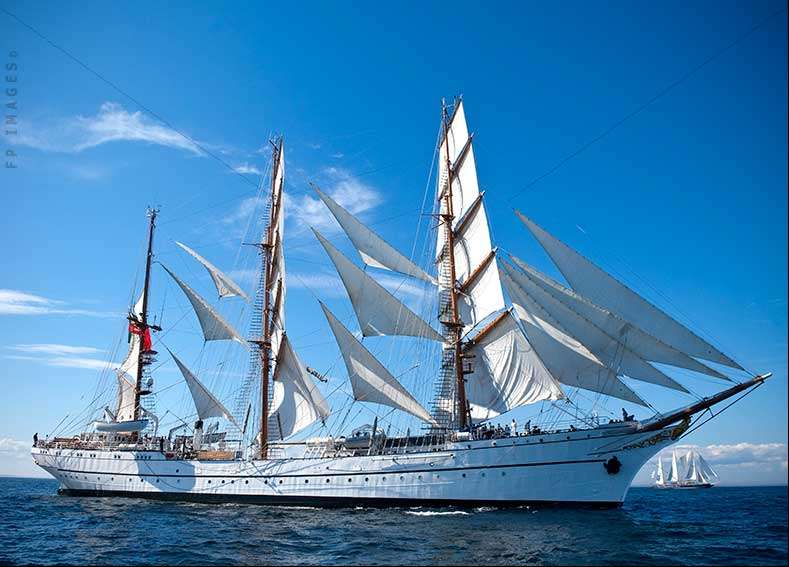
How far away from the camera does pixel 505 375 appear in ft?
107

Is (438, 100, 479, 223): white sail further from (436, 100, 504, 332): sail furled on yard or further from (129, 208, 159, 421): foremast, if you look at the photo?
(129, 208, 159, 421): foremast

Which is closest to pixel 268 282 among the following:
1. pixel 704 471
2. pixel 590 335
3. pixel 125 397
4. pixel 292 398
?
pixel 292 398

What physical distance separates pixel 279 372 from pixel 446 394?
12297mm

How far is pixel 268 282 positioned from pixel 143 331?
44.9 ft

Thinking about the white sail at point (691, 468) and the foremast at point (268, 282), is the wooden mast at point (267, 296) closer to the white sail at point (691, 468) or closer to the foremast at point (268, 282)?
the foremast at point (268, 282)

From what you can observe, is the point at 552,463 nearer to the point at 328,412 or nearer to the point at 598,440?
the point at 598,440

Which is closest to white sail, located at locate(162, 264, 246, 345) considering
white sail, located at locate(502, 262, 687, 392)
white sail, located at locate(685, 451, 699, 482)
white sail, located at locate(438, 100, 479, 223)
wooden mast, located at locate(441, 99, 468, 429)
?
wooden mast, located at locate(441, 99, 468, 429)

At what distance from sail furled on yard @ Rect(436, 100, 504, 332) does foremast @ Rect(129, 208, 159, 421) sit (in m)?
26.6

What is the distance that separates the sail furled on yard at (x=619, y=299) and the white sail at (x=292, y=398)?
18291 millimetres

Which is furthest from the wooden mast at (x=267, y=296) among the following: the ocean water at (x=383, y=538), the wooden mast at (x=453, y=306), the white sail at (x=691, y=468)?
the white sail at (x=691, y=468)

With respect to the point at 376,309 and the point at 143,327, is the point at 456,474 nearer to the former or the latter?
the point at 376,309

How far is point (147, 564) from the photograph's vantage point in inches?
663

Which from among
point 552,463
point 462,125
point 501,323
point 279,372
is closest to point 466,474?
point 552,463

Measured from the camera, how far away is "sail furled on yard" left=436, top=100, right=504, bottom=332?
3538cm
